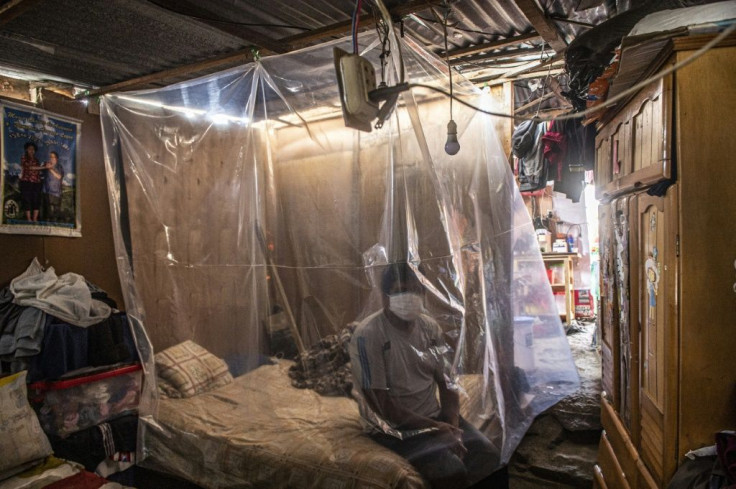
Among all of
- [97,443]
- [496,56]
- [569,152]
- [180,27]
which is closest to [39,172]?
Answer: [180,27]

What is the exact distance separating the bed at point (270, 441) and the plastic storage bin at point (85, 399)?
244mm

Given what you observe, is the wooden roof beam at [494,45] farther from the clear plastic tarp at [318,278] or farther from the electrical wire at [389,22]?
the electrical wire at [389,22]

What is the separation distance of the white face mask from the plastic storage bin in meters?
1.80

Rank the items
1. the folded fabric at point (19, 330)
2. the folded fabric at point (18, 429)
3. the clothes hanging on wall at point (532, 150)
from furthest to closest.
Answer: the clothes hanging on wall at point (532, 150) < the folded fabric at point (19, 330) < the folded fabric at point (18, 429)

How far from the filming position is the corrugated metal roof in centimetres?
229

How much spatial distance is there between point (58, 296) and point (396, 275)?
84.0 inches

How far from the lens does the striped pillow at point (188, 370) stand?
2.98 meters

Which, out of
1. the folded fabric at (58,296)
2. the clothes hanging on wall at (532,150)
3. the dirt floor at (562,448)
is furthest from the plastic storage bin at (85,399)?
the clothes hanging on wall at (532,150)

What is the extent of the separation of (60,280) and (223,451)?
1.56 m

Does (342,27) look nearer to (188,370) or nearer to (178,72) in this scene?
(178,72)

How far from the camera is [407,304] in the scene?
7.28 feet

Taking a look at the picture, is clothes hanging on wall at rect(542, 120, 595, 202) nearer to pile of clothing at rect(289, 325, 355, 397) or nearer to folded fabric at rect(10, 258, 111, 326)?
pile of clothing at rect(289, 325, 355, 397)

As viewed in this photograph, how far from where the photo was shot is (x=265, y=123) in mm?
2445

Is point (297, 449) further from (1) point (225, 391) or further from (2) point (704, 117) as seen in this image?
(2) point (704, 117)
